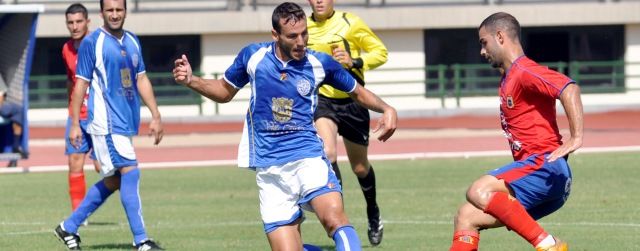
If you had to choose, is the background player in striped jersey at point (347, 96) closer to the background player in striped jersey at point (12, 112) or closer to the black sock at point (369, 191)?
the black sock at point (369, 191)

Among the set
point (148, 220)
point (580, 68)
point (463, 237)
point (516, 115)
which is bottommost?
point (580, 68)

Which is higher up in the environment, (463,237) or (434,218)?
(463,237)

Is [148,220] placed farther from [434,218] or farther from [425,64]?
[425,64]

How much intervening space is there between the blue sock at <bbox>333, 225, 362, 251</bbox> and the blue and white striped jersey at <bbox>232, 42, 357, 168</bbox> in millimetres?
565

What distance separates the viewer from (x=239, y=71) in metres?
8.98

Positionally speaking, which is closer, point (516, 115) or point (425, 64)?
point (516, 115)

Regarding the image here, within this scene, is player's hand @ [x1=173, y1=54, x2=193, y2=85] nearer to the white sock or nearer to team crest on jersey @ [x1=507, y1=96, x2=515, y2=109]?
team crest on jersey @ [x1=507, y1=96, x2=515, y2=109]

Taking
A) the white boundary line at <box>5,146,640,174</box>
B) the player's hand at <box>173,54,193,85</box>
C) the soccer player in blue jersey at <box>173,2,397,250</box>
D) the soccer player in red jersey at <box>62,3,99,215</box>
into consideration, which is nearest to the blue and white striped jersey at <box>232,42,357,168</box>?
the soccer player in blue jersey at <box>173,2,397,250</box>

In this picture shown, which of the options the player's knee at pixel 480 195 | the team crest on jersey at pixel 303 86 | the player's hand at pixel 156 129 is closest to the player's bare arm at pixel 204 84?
the team crest on jersey at pixel 303 86

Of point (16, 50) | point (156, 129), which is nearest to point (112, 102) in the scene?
point (156, 129)

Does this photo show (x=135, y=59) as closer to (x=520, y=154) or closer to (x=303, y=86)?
(x=303, y=86)

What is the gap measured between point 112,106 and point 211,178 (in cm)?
917

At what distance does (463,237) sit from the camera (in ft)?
28.9

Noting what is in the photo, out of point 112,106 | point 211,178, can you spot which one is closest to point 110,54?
point 112,106
